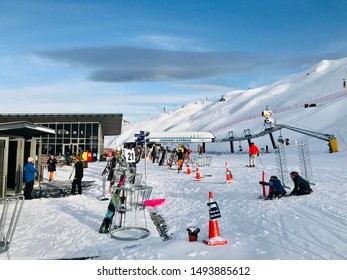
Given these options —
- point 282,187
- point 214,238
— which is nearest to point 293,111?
point 282,187

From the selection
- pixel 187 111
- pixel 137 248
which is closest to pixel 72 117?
pixel 137 248

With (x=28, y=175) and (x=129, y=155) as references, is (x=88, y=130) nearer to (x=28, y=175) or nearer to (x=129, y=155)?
(x=28, y=175)

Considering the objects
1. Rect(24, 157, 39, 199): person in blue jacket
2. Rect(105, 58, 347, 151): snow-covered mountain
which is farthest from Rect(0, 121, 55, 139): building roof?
Rect(105, 58, 347, 151): snow-covered mountain

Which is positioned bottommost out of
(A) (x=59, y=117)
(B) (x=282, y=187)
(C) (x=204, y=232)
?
(C) (x=204, y=232)

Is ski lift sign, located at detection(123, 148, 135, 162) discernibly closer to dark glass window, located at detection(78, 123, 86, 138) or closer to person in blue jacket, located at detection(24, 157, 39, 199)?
person in blue jacket, located at detection(24, 157, 39, 199)

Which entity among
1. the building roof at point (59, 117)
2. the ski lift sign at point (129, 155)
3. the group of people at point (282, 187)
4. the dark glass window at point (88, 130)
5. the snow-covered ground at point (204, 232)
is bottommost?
the snow-covered ground at point (204, 232)

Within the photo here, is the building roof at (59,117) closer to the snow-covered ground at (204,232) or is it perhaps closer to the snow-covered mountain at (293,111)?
the snow-covered mountain at (293,111)

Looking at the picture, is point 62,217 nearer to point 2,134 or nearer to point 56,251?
point 56,251

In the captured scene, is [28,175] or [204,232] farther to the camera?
[28,175]

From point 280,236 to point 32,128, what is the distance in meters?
10.1

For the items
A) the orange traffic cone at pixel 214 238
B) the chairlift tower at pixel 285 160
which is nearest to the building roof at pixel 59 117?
the chairlift tower at pixel 285 160

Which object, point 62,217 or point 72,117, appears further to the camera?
point 72,117

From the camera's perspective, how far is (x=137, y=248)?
6035 millimetres
